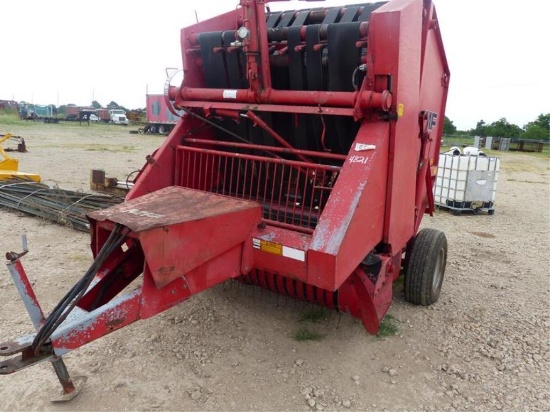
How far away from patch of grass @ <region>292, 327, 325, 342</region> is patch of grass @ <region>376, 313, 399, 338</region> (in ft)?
1.56

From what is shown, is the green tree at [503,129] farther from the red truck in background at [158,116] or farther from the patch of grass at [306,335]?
the patch of grass at [306,335]

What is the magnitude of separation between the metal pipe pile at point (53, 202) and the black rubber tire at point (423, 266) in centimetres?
402

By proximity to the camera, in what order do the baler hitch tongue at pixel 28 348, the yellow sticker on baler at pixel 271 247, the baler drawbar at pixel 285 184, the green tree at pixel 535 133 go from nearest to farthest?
the baler hitch tongue at pixel 28 348
the baler drawbar at pixel 285 184
the yellow sticker on baler at pixel 271 247
the green tree at pixel 535 133

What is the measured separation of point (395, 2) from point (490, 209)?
6.85 metres

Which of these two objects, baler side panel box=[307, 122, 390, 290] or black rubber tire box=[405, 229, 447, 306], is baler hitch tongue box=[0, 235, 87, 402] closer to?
baler side panel box=[307, 122, 390, 290]

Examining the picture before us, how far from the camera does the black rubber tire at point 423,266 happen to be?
3.79 meters

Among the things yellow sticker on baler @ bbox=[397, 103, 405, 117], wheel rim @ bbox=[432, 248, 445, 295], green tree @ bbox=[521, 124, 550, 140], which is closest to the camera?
yellow sticker on baler @ bbox=[397, 103, 405, 117]

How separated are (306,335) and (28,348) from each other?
1879 mm

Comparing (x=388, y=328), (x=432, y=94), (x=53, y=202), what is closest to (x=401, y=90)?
(x=432, y=94)

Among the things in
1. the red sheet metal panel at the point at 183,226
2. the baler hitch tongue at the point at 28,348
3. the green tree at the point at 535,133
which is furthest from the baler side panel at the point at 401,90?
the green tree at the point at 535,133

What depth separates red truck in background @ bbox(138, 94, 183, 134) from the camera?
97.6 ft

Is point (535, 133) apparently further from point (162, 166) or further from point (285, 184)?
point (162, 166)

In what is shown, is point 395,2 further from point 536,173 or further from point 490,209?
point 536,173

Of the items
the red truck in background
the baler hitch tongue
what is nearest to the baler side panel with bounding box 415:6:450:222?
the baler hitch tongue
